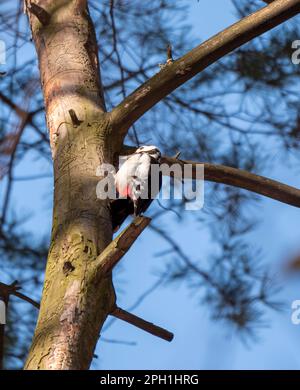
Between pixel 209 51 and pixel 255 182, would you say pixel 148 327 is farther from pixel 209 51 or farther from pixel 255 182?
pixel 209 51

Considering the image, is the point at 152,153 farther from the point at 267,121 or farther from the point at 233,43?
the point at 267,121

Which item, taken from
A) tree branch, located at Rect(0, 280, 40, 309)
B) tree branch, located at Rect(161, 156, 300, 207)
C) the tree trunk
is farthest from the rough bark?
tree branch, located at Rect(0, 280, 40, 309)

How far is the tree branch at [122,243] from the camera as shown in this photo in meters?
1.59

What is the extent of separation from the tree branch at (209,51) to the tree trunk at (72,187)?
150mm

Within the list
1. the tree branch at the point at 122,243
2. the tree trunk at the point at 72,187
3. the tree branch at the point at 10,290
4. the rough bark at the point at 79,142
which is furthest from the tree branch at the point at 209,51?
the tree branch at the point at 10,290

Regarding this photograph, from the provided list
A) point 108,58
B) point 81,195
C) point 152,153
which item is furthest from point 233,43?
point 108,58

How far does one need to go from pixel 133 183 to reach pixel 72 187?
23 cm

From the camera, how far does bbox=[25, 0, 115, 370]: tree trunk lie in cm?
164

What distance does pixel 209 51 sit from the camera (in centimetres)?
198

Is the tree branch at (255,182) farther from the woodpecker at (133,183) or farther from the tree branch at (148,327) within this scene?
the tree branch at (148,327)

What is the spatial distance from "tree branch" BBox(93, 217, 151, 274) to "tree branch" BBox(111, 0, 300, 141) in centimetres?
48

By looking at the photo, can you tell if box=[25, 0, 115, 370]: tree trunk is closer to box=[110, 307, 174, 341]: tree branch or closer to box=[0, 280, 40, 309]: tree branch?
box=[110, 307, 174, 341]: tree branch

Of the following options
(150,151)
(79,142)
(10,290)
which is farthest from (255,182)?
(10,290)
